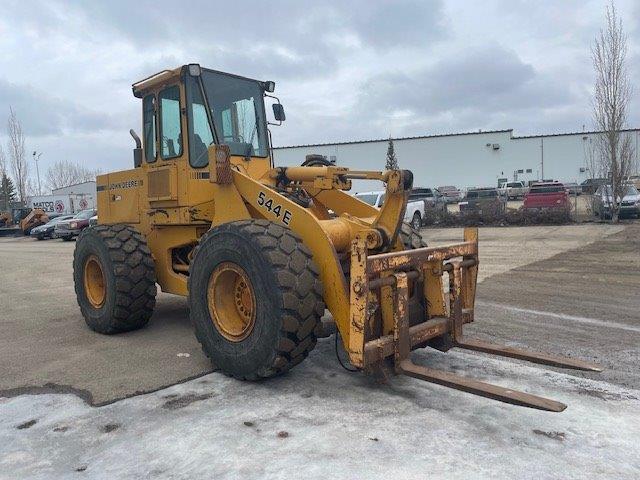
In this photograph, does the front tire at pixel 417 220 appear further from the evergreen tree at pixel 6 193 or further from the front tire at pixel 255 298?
the evergreen tree at pixel 6 193

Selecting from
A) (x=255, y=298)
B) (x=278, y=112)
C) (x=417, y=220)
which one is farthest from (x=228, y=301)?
(x=417, y=220)

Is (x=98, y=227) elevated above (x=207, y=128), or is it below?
below

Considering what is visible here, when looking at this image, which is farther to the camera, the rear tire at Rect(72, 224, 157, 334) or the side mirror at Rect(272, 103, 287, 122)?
the side mirror at Rect(272, 103, 287, 122)

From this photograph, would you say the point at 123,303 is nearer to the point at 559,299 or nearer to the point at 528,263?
the point at 559,299

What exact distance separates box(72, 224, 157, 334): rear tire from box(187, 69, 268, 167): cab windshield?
1.26m

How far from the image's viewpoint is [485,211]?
24.2m

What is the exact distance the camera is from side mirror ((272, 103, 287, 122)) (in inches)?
265

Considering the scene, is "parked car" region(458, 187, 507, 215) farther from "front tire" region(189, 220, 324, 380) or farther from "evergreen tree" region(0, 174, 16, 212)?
"evergreen tree" region(0, 174, 16, 212)

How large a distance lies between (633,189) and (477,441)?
23.7 m

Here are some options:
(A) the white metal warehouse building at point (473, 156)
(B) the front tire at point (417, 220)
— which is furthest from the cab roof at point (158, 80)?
(A) the white metal warehouse building at point (473, 156)

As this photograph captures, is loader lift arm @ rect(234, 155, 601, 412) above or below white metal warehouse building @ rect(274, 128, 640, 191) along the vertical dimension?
below

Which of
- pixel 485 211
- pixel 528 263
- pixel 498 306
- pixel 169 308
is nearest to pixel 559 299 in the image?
pixel 498 306

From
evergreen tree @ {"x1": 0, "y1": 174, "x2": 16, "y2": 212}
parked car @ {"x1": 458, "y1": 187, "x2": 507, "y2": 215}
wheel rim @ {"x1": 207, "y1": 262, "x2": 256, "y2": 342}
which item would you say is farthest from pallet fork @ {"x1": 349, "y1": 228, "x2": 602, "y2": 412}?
evergreen tree @ {"x1": 0, "y1": 174, "x2": 16, "y2": 212}

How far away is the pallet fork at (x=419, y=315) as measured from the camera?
390cm
